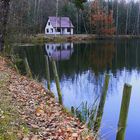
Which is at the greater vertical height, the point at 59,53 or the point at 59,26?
the point at 59,26

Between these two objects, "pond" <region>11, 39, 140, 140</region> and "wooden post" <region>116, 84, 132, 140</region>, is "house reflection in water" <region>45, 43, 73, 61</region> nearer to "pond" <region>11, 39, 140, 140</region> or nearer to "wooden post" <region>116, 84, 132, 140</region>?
"pond" <region>11, 39, 140, 140</region>

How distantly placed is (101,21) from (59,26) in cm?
964

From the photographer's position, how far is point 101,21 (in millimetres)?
72625

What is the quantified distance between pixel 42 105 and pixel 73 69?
60.7ft

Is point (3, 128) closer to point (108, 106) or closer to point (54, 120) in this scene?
point (54, 120)

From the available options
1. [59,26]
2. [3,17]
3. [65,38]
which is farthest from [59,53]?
[59,26]

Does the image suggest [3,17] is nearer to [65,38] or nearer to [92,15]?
[65,38]

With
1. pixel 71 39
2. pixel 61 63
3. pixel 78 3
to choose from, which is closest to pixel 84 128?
pixel 78 3

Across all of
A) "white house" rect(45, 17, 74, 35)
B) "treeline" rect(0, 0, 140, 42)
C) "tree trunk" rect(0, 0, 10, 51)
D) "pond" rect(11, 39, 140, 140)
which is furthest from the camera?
"white house" rect(45, 17, 74, 35)

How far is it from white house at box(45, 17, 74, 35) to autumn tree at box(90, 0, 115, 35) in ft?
18.4

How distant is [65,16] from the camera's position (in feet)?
257

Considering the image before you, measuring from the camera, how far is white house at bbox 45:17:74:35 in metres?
75.4

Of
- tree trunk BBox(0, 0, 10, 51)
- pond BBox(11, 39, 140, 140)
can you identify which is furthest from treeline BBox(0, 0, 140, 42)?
tree trunk BBox(0, 0, 10, 51)

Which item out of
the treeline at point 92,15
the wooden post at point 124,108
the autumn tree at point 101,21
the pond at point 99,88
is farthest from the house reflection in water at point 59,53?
the wooden post at point 124,108
